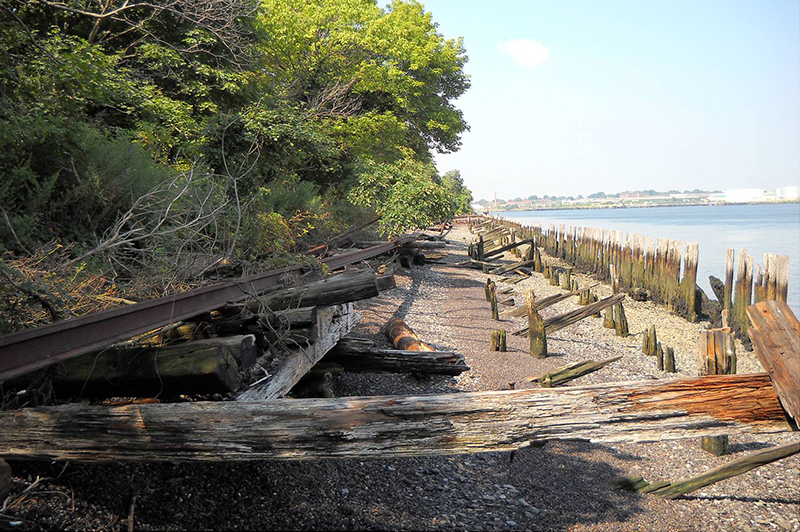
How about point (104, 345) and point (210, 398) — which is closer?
point (104, 345)

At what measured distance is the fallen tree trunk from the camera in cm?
278

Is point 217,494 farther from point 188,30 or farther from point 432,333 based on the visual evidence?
point 188,30

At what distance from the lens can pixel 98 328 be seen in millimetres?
3721

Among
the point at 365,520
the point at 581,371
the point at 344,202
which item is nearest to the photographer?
the point at 365,520

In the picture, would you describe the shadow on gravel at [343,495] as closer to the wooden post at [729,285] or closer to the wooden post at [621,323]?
the wooden post at [621,323]

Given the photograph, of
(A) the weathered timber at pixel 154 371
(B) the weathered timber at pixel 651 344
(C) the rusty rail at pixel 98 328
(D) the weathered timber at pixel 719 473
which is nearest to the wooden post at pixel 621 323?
(B) the weathered timber at pixel 651 344

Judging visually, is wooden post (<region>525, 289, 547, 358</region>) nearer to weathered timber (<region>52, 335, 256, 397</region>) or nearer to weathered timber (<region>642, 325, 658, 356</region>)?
weathered timber (<region>642, 325, 658, 356</region>)

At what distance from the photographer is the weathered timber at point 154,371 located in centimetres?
366

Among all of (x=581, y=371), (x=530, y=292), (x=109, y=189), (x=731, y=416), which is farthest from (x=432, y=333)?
(x=731, y=416)

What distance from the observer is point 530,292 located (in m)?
10.3

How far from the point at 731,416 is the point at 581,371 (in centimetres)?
537

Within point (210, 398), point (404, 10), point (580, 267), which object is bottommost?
point (580, 267)

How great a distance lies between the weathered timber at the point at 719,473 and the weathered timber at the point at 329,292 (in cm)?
326

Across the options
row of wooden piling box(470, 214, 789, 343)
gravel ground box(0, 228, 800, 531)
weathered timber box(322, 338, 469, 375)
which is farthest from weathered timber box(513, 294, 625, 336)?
row of wooden piling box(470, 214, 789, 343)
